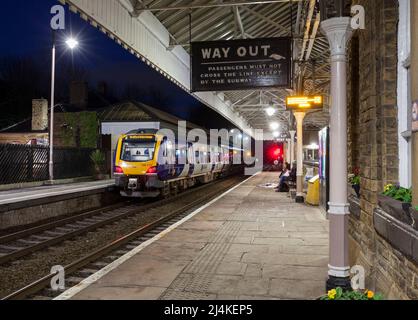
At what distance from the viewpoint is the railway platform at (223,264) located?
5035 mm

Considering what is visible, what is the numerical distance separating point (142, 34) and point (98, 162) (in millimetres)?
16409

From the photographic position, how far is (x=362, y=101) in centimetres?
574

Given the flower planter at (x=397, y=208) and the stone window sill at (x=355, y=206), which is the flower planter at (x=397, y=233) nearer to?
the flower planter at (x=397, y=208)

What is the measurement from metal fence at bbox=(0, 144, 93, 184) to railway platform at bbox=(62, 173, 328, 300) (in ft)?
34.3

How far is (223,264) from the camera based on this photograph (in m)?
6.34

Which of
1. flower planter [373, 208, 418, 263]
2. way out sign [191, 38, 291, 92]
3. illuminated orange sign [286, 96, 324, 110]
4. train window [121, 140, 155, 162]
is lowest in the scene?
flower planter [373, 208, 418, 263]

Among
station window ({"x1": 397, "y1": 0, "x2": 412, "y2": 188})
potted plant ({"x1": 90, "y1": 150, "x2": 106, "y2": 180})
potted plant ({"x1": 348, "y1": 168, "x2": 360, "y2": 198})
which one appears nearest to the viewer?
station window ({"x1": 397, "y1": 0, "x2": 412, "y2": 188})

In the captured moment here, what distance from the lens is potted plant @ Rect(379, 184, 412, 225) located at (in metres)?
3.84

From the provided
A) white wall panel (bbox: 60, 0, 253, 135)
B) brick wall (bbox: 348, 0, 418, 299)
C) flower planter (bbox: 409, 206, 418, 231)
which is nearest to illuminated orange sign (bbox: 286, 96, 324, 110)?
white wall panel (bbox: 60, 0, 253, 135)

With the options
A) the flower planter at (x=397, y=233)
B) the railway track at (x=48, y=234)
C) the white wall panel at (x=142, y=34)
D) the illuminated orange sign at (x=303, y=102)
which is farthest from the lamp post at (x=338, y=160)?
the illuminated orange sign at (x=303, y=102)

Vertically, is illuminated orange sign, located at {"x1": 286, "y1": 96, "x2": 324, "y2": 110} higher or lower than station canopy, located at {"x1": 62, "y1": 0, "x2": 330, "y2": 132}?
lower

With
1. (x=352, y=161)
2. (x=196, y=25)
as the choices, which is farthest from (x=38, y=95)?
(x=352, y=161)

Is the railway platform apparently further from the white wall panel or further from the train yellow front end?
the train yellow front end

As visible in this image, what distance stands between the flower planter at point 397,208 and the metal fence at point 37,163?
16.1m
